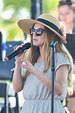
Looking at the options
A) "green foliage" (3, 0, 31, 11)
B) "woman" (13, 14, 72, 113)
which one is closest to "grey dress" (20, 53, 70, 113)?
"woman" (13, 14, 72, 113)

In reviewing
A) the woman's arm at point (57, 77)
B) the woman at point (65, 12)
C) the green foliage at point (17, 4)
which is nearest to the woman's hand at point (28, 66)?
the woman's arm at point (57, 77)

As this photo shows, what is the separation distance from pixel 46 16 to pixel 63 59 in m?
0.41

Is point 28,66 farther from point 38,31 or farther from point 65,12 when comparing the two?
point 65,12

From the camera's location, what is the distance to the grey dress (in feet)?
11.2

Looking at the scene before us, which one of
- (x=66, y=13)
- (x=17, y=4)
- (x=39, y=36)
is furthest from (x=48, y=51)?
(x=17, y=4)

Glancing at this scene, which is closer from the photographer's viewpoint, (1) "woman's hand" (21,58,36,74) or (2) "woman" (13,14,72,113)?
(1) "woman's hand" (21,58,36,74)

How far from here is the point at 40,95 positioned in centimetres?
345

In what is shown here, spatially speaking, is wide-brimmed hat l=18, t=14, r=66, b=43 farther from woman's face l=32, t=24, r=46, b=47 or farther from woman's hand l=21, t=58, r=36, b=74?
woman's hand l=21, t=58, r=36, b=74

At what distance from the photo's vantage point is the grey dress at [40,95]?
3.43 metres

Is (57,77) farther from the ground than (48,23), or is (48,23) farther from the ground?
(48,23)

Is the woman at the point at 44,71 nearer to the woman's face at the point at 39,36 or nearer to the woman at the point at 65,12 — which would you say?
the woman's face at the point at 39,36

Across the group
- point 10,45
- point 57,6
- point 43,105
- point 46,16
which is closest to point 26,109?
point 43,105

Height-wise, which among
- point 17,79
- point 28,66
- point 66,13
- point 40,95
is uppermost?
point 66,13

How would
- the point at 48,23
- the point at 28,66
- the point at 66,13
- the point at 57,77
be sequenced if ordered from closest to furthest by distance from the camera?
the point at 28,66 < the point at 57,77 < the point at 48,23 < the point at 66,13
